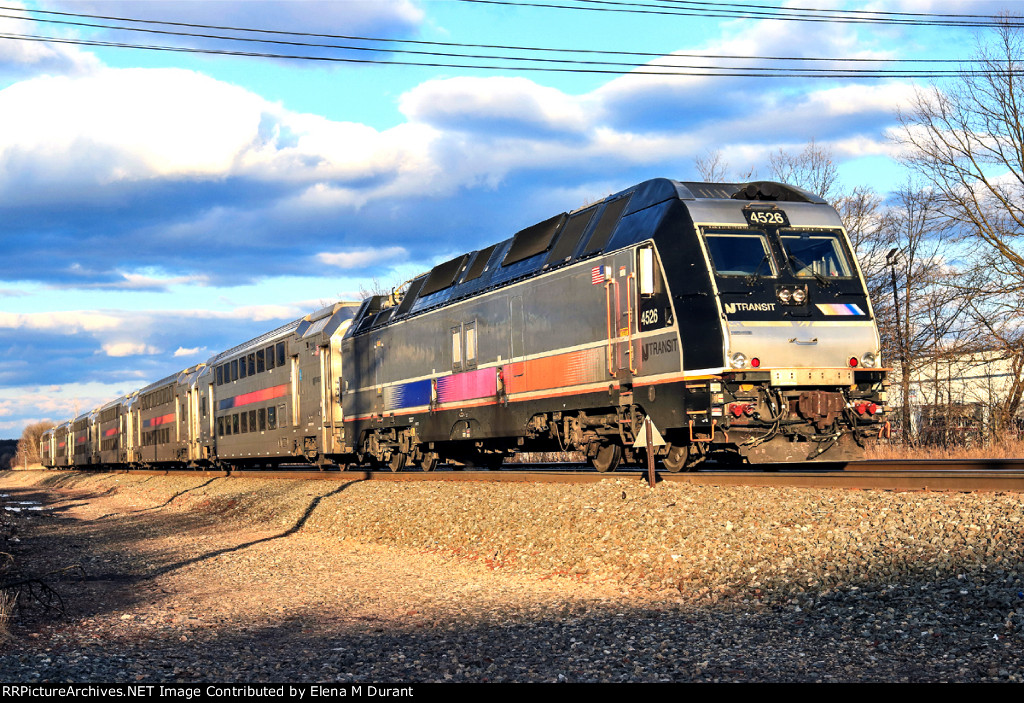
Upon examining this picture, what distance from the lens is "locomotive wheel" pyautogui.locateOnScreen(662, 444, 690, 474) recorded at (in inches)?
545

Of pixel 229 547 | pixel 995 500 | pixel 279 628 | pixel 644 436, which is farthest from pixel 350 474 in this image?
pixel 995 500

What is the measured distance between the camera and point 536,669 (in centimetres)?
681

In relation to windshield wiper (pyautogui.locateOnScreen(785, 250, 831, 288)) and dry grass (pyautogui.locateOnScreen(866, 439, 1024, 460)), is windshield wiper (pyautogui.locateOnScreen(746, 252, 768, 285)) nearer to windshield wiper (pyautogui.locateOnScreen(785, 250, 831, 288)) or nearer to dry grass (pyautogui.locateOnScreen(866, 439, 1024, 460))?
windshield wiper (pyautogui.locateOnScreen(785, 250, 831, 288))

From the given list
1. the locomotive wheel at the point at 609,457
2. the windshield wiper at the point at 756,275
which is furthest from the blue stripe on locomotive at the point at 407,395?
the windshield wiper at the point at 756,275

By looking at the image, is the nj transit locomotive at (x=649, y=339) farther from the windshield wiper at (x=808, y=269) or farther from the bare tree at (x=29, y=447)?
the bare tree at (x=29, y=447)

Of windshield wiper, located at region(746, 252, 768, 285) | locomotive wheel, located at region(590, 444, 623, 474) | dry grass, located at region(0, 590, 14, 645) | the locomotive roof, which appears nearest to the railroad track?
locomotive wheel, located at region(590, 444, 623, 474)

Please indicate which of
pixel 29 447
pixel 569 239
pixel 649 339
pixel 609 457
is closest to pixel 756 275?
pixel 649 339

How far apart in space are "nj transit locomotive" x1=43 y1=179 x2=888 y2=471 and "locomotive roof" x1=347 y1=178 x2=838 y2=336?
4 centimetres

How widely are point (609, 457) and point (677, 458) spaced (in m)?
1.60

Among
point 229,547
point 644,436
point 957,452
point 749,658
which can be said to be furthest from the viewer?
point 957,452

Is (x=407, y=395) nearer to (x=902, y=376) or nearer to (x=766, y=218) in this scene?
(x=766, y=218)

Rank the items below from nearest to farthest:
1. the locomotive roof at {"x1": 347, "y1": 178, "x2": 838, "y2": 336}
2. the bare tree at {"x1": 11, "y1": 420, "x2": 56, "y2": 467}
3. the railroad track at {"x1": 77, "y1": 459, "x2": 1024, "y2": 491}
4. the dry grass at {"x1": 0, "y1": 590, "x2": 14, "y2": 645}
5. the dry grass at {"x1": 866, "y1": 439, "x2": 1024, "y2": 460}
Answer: the dry grass at {"x1": 0, "y1": 590, "x2": 14, "y2": 645}, the railroad track at {"x1": 77, "y1": 459, "x2": 1024, "y2": 491}, the locomotive roof at {"x1": 347, "y1": 178, "x2": 838, "y2": 336}, the dry grass at {"x1": 866, "y1": 439, "x2": 1024, "y2": 460}, the bare tree at {"x1": 11, "y1": 420, "x2": 56, "y2": 467}
